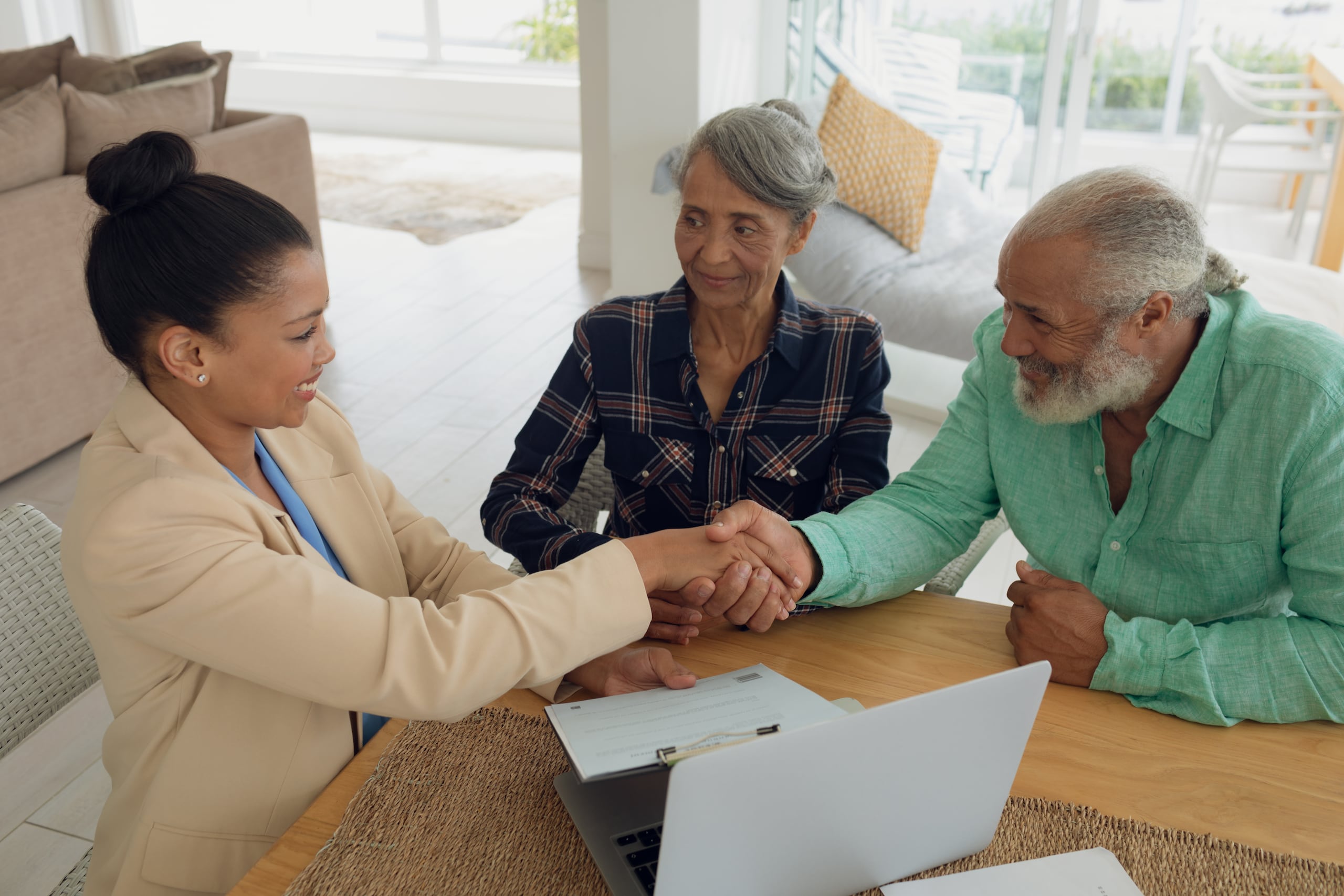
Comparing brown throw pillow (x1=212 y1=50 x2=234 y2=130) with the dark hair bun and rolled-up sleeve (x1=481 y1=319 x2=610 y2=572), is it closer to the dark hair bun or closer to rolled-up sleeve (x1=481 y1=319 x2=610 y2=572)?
rolled-up sleeve (x1=481 y1=319 x2=610 y2=572)

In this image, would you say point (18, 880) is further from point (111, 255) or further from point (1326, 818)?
point (1326, 818)

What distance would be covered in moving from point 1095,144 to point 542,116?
4469 mm

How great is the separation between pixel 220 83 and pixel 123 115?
70cm

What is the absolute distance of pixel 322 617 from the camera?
1014mm

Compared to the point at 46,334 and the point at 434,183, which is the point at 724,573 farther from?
the point at 434,183

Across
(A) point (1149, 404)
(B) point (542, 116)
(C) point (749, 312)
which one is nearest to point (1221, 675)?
(A) point (1149, 404)

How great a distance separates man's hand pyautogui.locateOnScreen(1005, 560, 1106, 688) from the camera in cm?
121

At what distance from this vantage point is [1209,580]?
1362 mm

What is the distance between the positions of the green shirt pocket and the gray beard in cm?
19

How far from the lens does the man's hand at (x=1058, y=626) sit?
1.21 m

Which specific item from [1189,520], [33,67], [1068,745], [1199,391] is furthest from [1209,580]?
[33,67]

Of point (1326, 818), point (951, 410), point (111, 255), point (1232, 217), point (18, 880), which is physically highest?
point (111, 255)

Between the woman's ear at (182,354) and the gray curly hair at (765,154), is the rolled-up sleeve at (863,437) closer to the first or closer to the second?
the gray curly hair at (765,154)

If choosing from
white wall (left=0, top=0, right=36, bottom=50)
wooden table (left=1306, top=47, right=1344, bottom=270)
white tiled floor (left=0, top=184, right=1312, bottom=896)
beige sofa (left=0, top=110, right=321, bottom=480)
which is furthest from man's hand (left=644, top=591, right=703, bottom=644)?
white wall (left=0, top=0, right=36, bottom=50)
